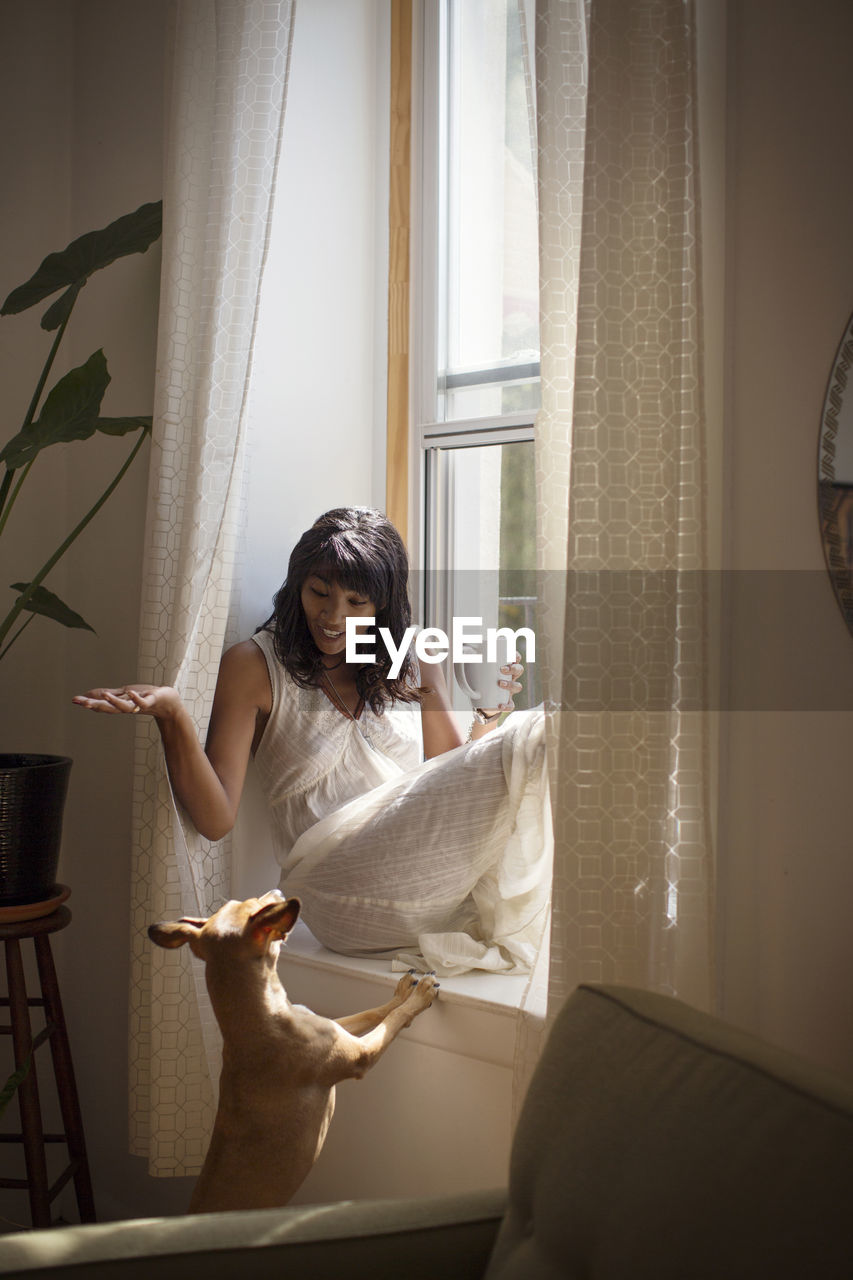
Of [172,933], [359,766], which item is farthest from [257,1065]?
[359,766]

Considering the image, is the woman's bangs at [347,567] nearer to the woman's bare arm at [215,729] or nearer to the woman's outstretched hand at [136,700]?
the woman's bare arm at [215,729]

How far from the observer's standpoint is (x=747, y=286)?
135 centimetres

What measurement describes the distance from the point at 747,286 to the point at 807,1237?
1.11 metres

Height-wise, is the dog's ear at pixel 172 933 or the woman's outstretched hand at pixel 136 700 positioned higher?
the woman's outstretched hand at pixel 136 700

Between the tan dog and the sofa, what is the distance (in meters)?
0.45

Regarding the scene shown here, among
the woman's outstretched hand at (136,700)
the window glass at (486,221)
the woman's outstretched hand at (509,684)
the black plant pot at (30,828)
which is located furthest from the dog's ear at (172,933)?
the window glass at (486,221)

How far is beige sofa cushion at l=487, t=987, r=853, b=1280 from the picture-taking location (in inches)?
27.4

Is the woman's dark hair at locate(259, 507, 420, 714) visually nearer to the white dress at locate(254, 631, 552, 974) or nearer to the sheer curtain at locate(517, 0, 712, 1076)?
the white dress at locate(254, 631, 552, 974)

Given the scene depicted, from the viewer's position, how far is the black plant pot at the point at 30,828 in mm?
1666

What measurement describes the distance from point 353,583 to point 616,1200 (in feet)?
4.11

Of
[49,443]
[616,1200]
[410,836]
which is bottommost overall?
[616,1200]

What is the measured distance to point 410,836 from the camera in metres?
1.75

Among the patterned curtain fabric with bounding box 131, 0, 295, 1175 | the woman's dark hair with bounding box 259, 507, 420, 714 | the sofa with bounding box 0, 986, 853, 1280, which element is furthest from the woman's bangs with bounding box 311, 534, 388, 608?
the sofa with bounding box 0, 986, 853, 1280

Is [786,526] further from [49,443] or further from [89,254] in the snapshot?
[89,254]
